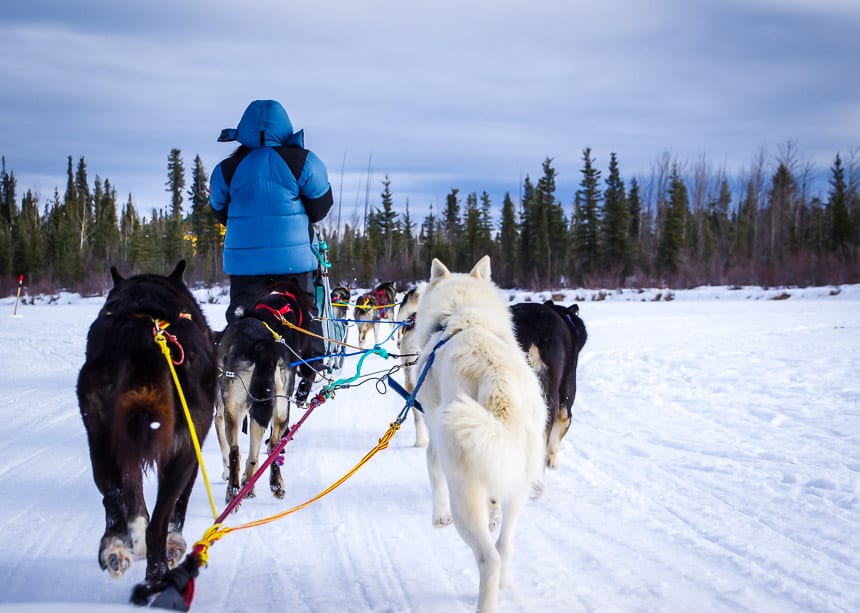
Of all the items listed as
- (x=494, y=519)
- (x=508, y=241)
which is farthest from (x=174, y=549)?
(x=508, y=241)

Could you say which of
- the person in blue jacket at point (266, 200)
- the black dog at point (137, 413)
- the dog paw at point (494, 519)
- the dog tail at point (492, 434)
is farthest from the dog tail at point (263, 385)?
the dog tail at point (492, 434)

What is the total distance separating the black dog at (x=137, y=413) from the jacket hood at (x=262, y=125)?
258 centimetres

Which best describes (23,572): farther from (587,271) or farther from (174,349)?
(587,271)

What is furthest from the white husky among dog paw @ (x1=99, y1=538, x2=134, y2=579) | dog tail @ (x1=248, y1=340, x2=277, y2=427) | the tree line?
the tree line

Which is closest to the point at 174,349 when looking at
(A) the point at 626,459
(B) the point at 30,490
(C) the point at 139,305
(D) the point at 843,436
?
(C) the point at 139,305

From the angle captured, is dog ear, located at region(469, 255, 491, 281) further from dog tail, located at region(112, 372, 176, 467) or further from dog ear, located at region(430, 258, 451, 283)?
dog tail, located at region(112, 372, 176, 467)

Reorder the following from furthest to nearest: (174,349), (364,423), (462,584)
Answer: (364,423)
(462,584)
(174,349)

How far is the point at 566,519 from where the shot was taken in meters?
3.89

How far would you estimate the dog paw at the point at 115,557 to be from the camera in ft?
7.36

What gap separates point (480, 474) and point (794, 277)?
35.4 meters

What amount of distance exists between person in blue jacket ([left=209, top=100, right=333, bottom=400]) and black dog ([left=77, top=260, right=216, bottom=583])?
218cm

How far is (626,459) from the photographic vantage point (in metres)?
5.19

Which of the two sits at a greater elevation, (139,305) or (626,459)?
(139,305)

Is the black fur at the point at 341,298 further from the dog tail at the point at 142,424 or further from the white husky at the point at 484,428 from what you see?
the dog tail at the point at 142,424
